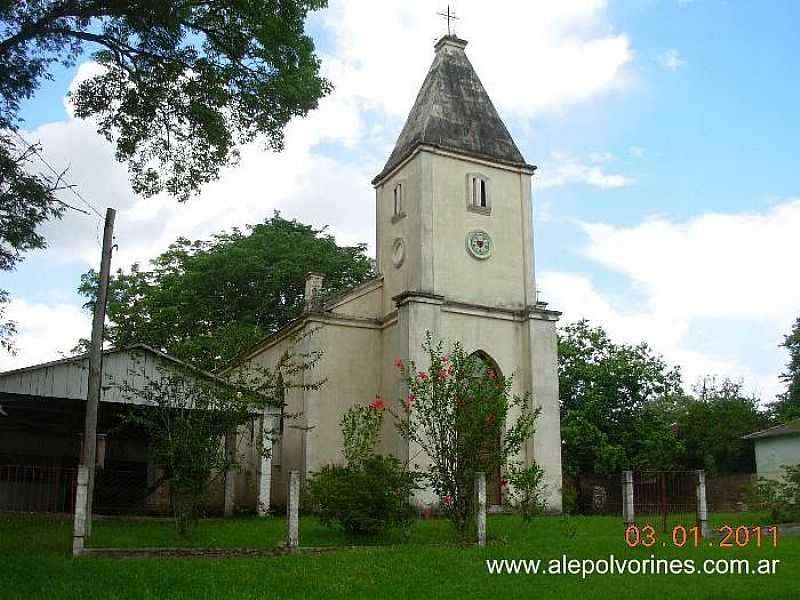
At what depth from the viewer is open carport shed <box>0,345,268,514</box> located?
19.0 meters

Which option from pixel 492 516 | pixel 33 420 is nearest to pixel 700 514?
pixel 492 516

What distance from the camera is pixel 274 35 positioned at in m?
15.8

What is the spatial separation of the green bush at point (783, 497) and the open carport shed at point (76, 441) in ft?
41.9

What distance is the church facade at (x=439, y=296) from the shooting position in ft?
82.6

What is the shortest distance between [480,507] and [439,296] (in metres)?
10.5

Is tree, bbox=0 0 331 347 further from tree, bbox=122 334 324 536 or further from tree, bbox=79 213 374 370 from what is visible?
tree, bbox=79 213 374 370

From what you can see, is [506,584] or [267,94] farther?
[267,94]

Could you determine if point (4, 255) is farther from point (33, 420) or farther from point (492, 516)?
point (492, 516)

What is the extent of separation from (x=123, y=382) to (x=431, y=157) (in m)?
12.1

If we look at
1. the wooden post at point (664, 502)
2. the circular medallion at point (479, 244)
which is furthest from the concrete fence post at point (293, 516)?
the circular medallion at point (479, 244)

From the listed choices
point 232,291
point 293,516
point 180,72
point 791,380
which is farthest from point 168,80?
point 791,380

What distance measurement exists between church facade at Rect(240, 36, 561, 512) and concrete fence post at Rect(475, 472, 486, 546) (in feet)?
28.3

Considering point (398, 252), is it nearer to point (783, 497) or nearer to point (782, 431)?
point (783, 497)

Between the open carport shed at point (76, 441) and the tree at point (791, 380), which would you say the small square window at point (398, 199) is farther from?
the tree at point (791, 380)
